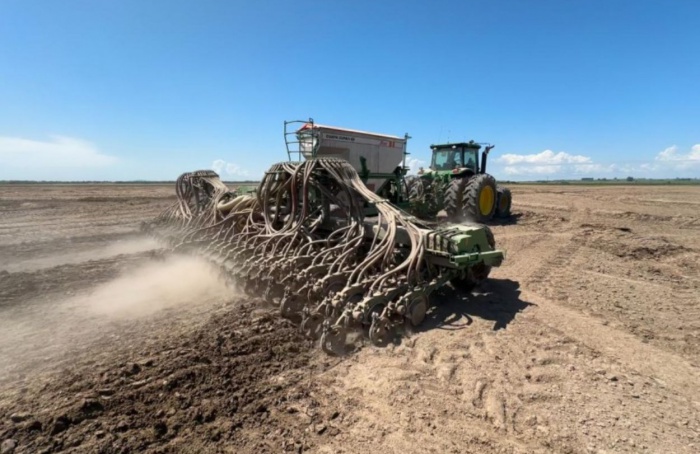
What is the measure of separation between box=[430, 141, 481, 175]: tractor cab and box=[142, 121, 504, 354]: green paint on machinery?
4090 millimetres

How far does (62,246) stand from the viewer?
823 cm

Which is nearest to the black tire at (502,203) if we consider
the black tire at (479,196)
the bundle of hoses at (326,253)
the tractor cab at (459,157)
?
the black tire at (479,196)

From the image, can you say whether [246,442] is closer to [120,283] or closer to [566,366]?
[566,366]

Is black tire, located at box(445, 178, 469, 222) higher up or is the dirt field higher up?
black tire, located at box(445, 178, 469, 222)

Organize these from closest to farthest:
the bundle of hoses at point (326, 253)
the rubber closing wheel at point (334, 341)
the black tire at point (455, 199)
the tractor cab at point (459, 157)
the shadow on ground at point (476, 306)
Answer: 1. the rubber closing wheel at point (334, 341)
2. the bundle of hoses at point (326, 253)
3. the shadow on ground at point (476, 306)
4. the black tire at point (455, 199)
5. the tractor cab at point (459, 157)

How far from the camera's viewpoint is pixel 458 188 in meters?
9.33

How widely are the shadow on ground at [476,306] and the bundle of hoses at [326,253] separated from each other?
365 mm

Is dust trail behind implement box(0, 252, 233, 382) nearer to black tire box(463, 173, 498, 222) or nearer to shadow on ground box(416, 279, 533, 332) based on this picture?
shadow on ground box(416, 279, 533, 332)

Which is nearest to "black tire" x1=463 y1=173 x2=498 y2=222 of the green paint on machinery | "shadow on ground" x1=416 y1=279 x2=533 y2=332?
the green paint on machinery

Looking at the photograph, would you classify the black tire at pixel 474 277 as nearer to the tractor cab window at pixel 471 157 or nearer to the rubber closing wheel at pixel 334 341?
the rubber closing wheel at pixel 334 341

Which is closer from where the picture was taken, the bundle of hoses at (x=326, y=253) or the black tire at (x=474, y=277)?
the bundle of hoses at (x=326, y=253)

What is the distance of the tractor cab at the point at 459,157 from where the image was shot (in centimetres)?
1073

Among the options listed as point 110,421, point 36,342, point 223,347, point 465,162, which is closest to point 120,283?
point 36,342

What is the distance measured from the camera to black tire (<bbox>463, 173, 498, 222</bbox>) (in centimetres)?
915
